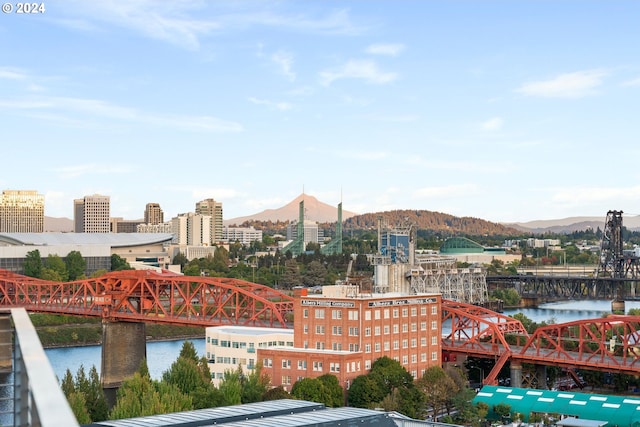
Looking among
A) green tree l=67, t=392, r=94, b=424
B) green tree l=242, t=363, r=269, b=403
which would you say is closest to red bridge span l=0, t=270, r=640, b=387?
green tree l=242, t=363, r=269, b=403

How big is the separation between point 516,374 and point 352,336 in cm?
941

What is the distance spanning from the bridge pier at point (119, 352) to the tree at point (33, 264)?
167 feet

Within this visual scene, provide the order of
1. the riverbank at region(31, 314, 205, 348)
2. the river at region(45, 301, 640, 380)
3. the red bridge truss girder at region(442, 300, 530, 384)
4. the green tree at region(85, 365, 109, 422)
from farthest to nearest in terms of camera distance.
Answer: the riverbank at region(31, 314, 205, 348), the river at region(45, 301, 640, 380), the red bridge truss girder at region(442, 300, 530, 384), the green tree at region(85, 365, 109, 422)

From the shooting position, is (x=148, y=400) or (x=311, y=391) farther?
(x=311, y=391)

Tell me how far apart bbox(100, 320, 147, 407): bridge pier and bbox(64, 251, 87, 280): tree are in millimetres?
51474

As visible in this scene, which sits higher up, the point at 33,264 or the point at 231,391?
the point at 33,264

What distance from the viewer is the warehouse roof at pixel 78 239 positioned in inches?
5157

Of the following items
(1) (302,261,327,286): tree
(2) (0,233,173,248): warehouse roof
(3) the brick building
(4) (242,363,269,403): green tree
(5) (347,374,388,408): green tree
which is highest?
(2) (0,233,173,248): warehouse roof

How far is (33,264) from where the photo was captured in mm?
113312

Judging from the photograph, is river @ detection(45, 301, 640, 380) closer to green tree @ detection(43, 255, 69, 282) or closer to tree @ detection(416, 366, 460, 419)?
tree @ detection(416, 366, 460, 419)

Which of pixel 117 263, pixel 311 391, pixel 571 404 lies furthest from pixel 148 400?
pixel 117 263

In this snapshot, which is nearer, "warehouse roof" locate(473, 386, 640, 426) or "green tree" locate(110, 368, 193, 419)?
"green tree" locate(110, 368, 193, 419)

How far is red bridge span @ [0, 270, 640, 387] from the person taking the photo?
49.2 meters

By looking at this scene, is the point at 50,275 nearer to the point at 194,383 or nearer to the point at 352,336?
the point at 352,336
